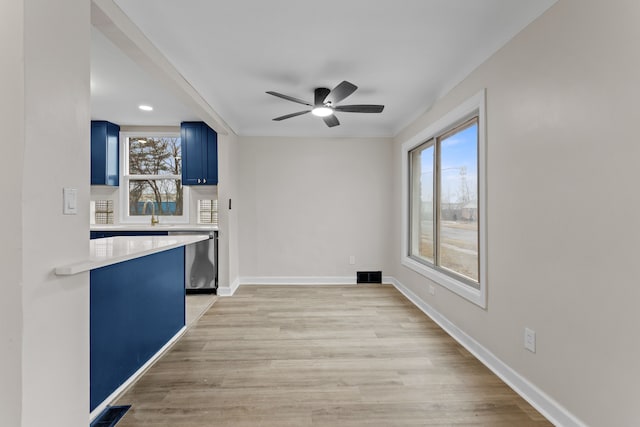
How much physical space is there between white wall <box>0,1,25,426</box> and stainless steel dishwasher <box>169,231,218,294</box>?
316 cm

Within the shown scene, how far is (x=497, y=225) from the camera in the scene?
2.28m

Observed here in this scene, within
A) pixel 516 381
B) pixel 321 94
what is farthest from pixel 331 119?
pixel 516 381

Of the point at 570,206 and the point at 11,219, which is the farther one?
the point at 570,206

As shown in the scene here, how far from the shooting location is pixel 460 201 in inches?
123

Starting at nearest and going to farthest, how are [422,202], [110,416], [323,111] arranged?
[110,416] → [323,111] → [422,202]

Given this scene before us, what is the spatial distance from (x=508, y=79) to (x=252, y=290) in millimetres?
3893

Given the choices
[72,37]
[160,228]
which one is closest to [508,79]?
[72,37]

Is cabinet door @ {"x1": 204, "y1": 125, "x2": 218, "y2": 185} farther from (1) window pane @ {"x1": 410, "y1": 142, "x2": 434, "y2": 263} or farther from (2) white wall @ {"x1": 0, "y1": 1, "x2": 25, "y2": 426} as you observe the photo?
(2) white wall @ {"x1": 0, "y1": 1, "x2": 25, "y2": 426}

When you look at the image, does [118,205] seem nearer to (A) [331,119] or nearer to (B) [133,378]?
(B) [133,378]

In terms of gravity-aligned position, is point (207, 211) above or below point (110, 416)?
above

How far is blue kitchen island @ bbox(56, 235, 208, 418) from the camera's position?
177 centimetres

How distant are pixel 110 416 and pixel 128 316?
58cm

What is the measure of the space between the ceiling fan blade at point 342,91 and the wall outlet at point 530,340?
2148 millimetres


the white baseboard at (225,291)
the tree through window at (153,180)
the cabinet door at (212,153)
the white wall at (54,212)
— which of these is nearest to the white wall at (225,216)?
the white baseboard at (225,291)
